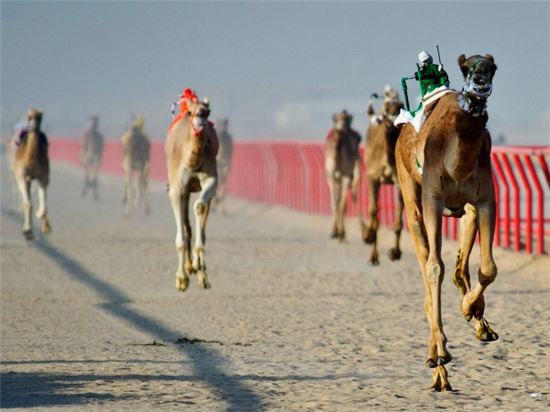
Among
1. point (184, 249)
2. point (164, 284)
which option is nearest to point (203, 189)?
point (184, 249)

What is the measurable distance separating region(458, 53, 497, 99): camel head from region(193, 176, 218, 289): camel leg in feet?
20.1

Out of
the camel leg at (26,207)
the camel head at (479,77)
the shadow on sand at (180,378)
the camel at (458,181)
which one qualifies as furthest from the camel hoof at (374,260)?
the camel head at (479,77)

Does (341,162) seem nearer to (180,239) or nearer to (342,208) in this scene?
(342,208)

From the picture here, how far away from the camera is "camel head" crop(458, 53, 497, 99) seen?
34.8 feet

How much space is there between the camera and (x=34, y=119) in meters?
25.3

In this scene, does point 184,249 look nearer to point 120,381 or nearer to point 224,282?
point 224,282

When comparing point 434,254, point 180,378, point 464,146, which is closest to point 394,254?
point 180,378

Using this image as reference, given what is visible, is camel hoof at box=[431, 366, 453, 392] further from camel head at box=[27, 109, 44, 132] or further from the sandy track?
camel head at box=[27, 109, 44, 132]

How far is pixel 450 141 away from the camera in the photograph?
36.5ft

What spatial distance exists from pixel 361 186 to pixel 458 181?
1702 centimetres

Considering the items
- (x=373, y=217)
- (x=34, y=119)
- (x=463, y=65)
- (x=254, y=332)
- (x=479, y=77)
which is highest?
(x=34, y=119)

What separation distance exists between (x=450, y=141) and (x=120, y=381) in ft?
9.78

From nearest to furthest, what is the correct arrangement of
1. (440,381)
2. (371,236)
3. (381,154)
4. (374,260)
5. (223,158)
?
(440,381)
(381,154)
(371,236)
(374,260)
(223,158)

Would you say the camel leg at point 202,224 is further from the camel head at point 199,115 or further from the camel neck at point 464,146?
the camel neck at point 464,146
